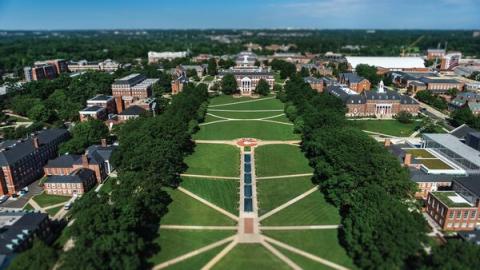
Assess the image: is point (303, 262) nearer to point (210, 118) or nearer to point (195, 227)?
point (195, 227)

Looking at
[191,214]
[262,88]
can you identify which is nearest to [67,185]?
[191,214]

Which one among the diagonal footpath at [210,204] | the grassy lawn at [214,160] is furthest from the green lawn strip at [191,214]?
the grassy lawn at [214,160]

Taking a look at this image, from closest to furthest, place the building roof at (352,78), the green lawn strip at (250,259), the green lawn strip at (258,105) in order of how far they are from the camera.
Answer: the green lawn strip at (250,259) → the green lawn strip at (258,105) → the building roof at (352,78)

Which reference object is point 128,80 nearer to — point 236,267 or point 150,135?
point 150,135

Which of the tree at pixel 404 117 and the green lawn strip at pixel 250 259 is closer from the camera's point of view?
the green lawn strip at pixel 250 259

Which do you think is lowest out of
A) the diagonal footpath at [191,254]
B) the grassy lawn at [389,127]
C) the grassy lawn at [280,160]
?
the diagonal footpath at [191,254]

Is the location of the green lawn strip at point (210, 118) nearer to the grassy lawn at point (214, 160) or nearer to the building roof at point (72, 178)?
the grassy lawn at point (214, 160)

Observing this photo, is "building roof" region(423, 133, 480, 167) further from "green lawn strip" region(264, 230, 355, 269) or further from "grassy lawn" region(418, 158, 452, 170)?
"green lawn strip" region(264, 230, 355, 269)

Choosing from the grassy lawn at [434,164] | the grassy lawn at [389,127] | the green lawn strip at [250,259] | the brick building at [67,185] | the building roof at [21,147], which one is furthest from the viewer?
the grassy lawn at [389,127]
